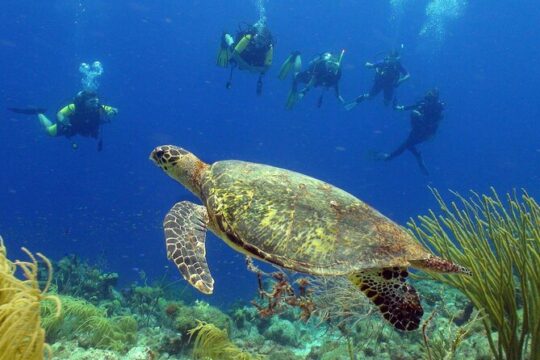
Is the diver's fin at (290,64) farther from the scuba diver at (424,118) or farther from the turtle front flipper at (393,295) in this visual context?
the turtle front flipper at (393,295)

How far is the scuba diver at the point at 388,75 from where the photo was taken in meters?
15.5

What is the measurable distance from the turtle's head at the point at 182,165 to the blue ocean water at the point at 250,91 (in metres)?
59.6

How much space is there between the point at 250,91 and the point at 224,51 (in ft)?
244

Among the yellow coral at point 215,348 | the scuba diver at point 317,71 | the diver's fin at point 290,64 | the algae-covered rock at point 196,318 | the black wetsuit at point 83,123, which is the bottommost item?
the yellow coral at point 215,348

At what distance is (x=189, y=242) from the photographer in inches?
159

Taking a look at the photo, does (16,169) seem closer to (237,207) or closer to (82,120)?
(82,120)

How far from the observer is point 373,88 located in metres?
16.1

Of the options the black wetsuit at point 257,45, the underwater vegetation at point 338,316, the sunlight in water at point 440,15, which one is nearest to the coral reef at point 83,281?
the underwater vegetation at point 338,316

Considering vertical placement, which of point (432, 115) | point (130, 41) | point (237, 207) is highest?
point (130, 41)

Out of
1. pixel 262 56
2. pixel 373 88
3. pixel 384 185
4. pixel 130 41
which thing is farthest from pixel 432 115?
pixel 130 41

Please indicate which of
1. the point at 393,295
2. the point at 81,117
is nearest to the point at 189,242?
the point at 393,295

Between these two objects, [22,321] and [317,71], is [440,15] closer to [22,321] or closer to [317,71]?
[317,71]

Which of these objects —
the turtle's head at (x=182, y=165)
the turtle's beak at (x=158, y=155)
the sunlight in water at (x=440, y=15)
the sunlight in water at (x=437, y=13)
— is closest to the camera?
the turtle's head at (x=182, y=165)

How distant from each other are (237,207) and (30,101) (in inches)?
4139
